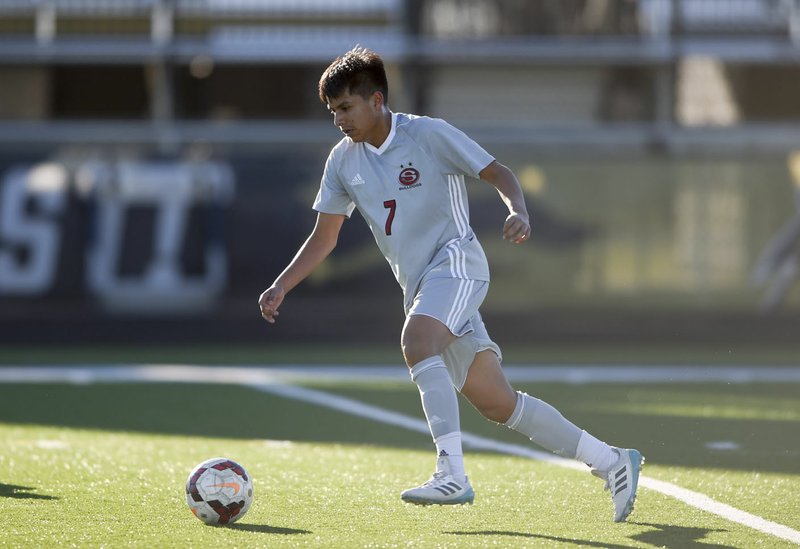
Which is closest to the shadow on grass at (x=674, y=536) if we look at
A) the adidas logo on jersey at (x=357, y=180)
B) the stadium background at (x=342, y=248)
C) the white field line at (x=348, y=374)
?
the adidas logo on jersey at (x=357, y=180)

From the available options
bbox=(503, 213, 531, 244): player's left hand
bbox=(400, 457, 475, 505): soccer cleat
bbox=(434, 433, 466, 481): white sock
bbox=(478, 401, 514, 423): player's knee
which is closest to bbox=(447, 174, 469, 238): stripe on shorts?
bbox=(503, 213, 531, 244): player's left hand

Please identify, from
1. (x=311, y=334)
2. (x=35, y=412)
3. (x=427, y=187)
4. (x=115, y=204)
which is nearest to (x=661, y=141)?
(x=311, y=334)

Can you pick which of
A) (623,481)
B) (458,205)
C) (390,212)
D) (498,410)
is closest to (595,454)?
(623,481)

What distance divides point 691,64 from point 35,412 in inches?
499

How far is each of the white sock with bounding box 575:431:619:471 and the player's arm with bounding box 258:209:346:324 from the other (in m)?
1.28

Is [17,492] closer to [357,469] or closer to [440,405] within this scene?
[357,469]

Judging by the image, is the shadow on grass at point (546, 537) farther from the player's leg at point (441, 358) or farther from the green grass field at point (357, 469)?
the player's leg at point (441, 358)

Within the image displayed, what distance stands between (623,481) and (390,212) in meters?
1.37

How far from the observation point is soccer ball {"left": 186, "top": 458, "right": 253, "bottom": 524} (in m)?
5.23

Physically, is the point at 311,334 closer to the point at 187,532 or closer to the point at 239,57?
the point at 239,57

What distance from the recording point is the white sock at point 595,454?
5465 mm

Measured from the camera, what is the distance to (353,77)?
5.51 metres

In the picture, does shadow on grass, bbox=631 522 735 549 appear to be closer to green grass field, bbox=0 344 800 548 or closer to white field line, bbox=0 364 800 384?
green grass field, bbox=0 344 800 548

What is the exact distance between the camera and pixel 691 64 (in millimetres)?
19609
